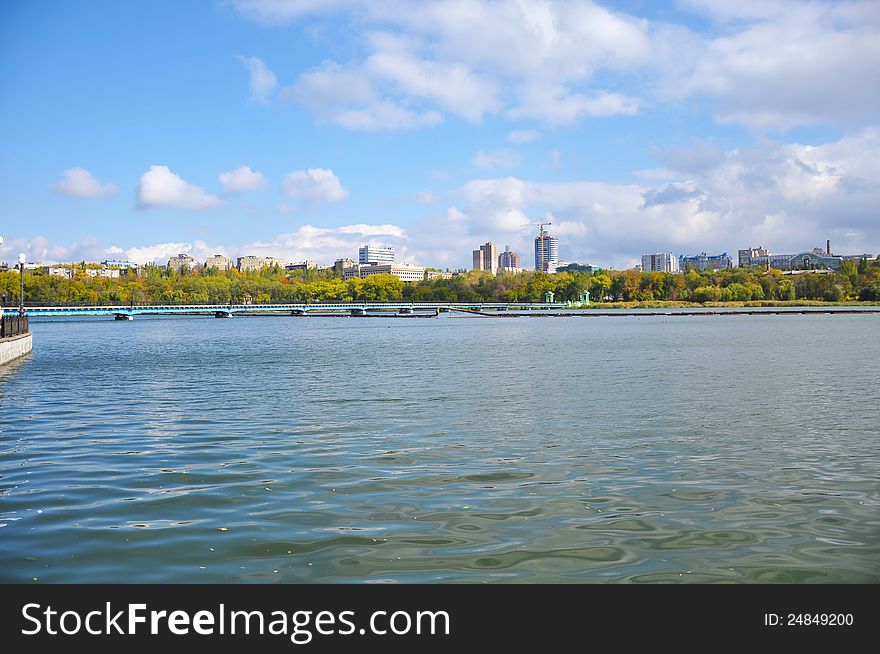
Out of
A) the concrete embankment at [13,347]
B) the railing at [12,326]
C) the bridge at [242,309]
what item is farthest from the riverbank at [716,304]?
the concrete embankment at [13,347]

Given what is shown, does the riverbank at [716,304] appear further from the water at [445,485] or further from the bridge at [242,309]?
the water at [445,485]

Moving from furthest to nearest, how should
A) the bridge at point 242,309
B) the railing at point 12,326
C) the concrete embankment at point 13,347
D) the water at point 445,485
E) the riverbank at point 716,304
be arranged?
the riverbank at point 716,304 < the bridge at point 242,309 < the railing at point 12,326 < the concrete embankment at point 13,347 < the water at point 445,485

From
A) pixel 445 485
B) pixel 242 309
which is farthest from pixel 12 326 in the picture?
pixel 242 309

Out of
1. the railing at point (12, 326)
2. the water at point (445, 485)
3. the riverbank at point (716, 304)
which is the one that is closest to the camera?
the water at point (445, 485)

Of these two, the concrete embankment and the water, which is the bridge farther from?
the water

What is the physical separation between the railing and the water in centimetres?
1905

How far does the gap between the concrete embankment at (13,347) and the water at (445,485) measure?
14091 mm

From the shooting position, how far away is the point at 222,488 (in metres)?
11.2

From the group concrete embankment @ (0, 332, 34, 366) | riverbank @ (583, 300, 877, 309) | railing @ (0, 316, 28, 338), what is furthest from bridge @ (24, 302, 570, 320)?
concrete embankment @ (0, 332, 34, 366)

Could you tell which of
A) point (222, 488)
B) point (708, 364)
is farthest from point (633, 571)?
point (708, 364)

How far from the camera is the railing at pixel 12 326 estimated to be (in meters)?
41.1

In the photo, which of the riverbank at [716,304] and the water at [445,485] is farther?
the riverbank at [716,304]

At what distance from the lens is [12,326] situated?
4350cm

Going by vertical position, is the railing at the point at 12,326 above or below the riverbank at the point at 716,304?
above
